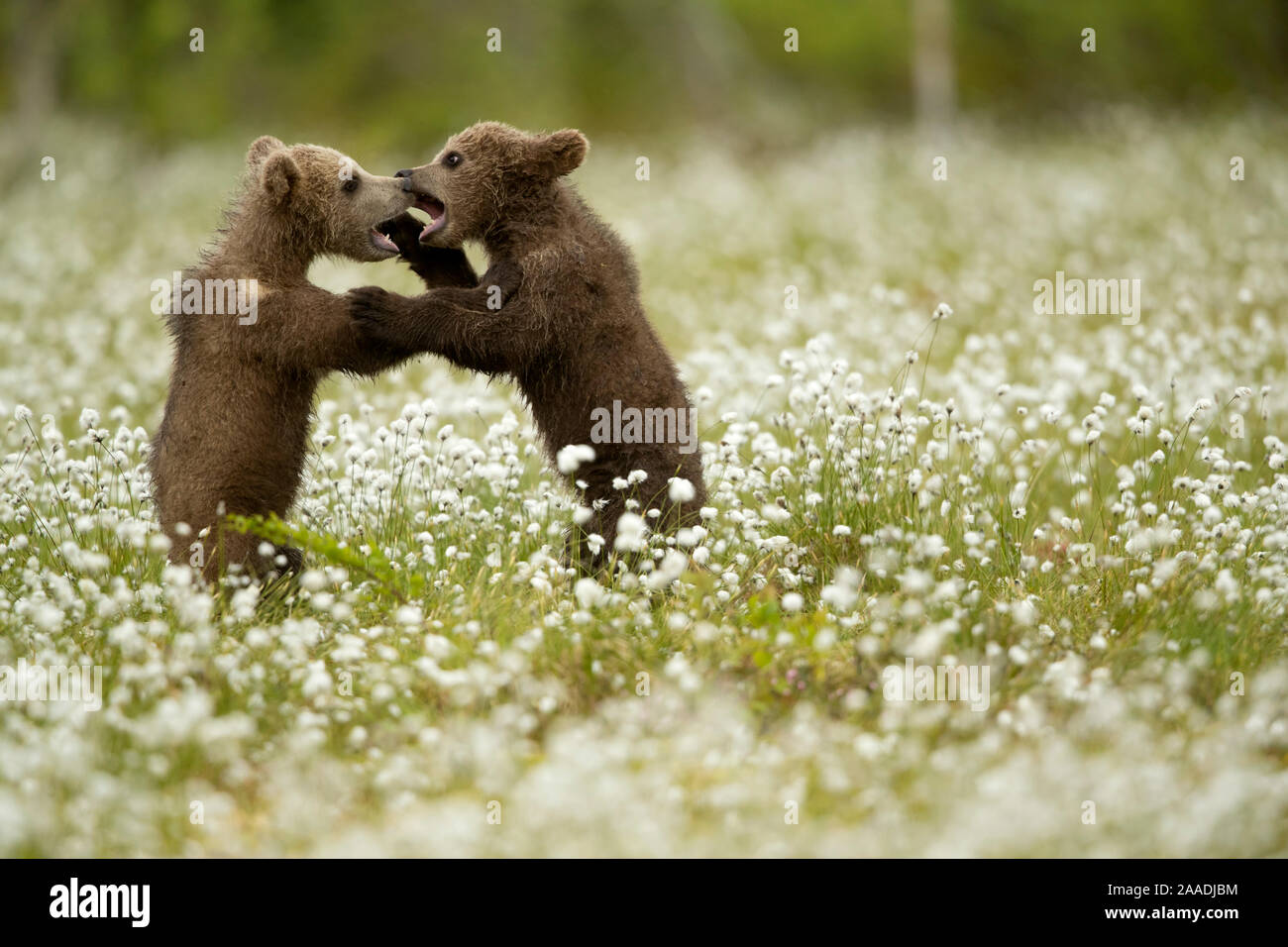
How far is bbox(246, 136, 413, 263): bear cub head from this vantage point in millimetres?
5500

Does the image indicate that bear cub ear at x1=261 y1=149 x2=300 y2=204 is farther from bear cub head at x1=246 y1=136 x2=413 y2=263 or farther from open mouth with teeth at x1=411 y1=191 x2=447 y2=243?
open mouth with teeth at x1=411 y1=191 x2=447 y2=243

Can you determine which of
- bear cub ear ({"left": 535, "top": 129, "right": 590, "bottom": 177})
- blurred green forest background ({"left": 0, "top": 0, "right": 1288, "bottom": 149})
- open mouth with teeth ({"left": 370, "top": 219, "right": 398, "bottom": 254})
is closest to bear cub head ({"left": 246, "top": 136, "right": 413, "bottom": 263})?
open mouth with teeth ({"left": 370, "top": 219, "right": 398, "bottom": 254})

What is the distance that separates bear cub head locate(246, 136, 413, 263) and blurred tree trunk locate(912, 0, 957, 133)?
1664 centimetres

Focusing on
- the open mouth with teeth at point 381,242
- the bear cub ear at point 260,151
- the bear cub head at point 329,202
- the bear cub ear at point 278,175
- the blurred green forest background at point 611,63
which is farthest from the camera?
the blurred green forest background at point 611,63

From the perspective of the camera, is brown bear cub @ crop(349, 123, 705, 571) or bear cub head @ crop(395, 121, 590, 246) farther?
bear cub head @ crop(395, 121, 590, 246)

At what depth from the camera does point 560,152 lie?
5.57 metres

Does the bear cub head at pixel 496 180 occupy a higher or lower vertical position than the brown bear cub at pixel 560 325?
higher

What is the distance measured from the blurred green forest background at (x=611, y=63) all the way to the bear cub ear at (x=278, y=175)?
1233 cm

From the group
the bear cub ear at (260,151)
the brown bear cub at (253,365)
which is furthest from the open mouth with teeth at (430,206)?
the bear cub ear at (260,151)

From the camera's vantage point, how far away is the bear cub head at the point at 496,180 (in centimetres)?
558

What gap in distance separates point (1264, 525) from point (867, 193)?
10583 millimetres

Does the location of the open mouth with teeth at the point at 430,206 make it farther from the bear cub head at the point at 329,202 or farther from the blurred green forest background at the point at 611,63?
the blurred green forest background at the point at 611,63

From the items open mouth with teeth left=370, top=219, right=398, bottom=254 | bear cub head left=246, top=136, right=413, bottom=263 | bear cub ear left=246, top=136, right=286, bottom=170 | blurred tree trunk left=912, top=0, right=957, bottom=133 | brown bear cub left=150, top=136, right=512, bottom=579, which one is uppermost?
blurred tree trunk left=912, top=0, right=957, bottom=133
